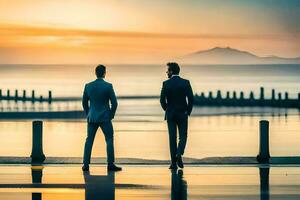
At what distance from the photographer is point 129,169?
1639cm

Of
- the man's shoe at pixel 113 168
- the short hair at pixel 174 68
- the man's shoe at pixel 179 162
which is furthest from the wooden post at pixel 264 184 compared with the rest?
the man's shoe at pixel 113 168

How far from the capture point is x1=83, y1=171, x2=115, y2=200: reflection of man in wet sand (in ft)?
41.3

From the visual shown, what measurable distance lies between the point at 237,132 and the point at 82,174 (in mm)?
21824

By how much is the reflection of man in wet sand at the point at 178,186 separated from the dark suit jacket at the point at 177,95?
3.81ft

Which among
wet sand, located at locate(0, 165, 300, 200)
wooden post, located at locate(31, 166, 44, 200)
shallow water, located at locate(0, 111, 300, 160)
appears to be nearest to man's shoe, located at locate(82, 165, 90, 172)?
wet sand, located at locate(0, 165, 300, 200)

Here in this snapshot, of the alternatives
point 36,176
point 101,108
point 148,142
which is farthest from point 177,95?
point 148,142

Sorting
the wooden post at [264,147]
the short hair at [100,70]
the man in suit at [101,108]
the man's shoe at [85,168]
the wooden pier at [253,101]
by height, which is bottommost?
the man's shoe at [85,168]

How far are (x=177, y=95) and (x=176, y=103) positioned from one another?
153mm

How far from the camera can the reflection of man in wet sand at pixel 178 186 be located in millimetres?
12602

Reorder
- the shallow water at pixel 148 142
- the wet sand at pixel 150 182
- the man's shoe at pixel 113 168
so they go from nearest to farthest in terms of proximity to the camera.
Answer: the wet sand at pixel 150 182, the man's shoe at pixel 113 168, the shallow water at pixel 148 142

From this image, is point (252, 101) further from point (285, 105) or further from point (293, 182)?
point (293, 182)

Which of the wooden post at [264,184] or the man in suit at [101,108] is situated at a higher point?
the man in suit at [101,108]

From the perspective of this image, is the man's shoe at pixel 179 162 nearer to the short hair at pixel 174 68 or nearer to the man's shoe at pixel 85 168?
the short hair at pixel 174 68

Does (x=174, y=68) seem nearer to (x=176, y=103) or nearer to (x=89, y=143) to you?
(x=176, y=103)
